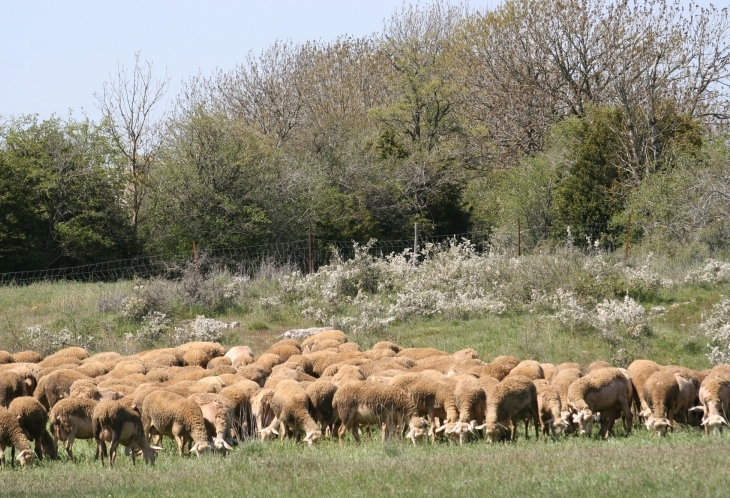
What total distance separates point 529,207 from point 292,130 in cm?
1540

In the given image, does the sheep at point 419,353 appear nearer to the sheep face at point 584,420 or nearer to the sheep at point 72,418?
the sheep face at point 584,420

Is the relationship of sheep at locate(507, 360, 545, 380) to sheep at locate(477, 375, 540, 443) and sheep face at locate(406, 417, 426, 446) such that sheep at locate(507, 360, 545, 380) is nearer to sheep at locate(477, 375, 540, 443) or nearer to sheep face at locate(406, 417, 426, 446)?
sheep at locate(477, 375, 540, 443)

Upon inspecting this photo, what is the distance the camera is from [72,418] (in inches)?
457

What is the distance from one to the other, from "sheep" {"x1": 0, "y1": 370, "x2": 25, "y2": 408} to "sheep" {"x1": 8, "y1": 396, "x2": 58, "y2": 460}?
2017 mm

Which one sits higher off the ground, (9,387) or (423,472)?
(9,387)

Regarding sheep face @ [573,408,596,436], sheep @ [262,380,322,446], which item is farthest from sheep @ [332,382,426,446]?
sheep face @ [573,408,596,436]

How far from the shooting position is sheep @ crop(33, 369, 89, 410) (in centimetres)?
1359

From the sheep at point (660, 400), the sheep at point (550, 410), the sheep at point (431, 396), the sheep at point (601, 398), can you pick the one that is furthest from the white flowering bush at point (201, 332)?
the sheep at point (660, 400)

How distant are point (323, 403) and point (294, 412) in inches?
18.3

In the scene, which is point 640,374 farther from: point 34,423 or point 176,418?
point 34,423

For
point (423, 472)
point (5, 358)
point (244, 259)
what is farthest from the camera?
point (244, 259)

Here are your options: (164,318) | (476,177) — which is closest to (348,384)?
(164,318)

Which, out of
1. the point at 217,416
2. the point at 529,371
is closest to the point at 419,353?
the point at 529,371

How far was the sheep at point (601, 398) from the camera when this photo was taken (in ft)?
38.5
